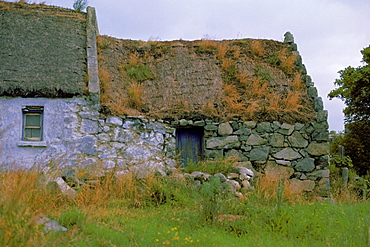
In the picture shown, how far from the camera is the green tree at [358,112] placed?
13773 mm

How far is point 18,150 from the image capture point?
988 cm

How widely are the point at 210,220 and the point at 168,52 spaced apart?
855 centimetres

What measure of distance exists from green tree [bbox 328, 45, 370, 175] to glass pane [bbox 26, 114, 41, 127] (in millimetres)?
10366

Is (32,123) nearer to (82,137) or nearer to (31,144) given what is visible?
(31,144)

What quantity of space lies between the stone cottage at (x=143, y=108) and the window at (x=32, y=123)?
24 millimetres

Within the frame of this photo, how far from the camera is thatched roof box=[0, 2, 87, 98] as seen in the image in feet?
32.7

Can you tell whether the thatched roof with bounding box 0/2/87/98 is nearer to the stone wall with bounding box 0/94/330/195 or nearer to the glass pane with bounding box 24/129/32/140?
the stone wall with bounding box 0/94/330/195

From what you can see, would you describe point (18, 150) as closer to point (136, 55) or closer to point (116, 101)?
point (116, 101)

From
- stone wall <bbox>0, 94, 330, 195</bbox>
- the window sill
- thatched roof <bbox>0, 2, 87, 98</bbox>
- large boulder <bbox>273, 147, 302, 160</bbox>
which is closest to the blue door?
stone wall <bbox>0, 94, 330, 195</bbox>

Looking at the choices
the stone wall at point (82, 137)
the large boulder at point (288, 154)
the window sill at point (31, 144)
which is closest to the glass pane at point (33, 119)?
the stone wall at point (82, 137)

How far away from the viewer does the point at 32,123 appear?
33.5ft

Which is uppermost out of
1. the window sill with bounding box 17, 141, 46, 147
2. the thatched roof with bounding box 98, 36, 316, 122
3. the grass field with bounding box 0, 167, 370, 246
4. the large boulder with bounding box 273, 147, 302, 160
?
the thatched roof with bounding box 98, 36, 316, 122

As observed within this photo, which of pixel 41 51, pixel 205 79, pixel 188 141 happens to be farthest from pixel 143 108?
pixel 41 51

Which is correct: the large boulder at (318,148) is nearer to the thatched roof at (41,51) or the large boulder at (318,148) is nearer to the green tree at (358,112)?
the green tree at (358,112)
